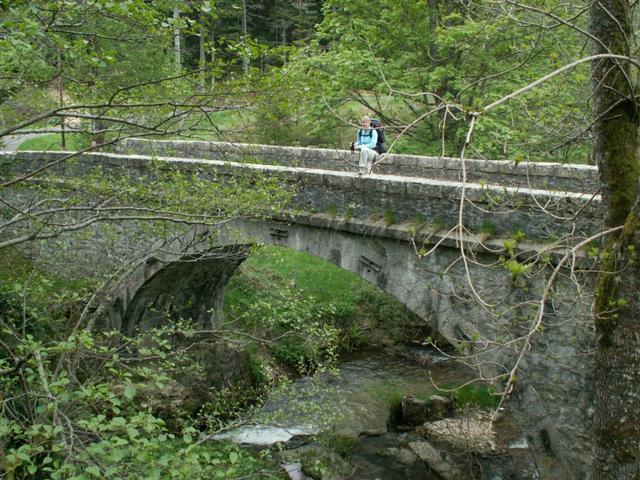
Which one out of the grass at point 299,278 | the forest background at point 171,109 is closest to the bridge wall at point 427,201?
the forest background at point 171,109

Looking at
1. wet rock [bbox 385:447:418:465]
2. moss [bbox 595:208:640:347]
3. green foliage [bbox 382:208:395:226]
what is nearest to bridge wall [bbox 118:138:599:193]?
green foliage [bbox 382:208:395:226]

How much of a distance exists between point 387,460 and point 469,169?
464 centimetres

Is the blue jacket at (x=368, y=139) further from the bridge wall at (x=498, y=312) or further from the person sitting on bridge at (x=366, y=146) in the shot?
the bridge wall at (x=498, y=312)

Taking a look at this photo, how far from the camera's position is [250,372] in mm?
13117

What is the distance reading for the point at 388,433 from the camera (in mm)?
11227

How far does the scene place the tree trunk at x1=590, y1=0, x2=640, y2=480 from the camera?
465 cm

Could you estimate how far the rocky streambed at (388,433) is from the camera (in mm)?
9852

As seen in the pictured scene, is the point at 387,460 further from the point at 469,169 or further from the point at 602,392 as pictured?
the point at 602,392

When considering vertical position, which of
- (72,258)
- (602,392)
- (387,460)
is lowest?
(387,460)

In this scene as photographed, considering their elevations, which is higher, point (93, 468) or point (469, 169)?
point (469, 169)

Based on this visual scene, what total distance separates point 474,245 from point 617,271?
2357 millimetres

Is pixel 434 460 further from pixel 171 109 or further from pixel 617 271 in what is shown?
pixel 171 109

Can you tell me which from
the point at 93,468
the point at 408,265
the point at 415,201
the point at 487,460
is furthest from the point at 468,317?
the point at 93,468

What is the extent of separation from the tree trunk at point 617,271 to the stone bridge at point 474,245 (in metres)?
0.23
